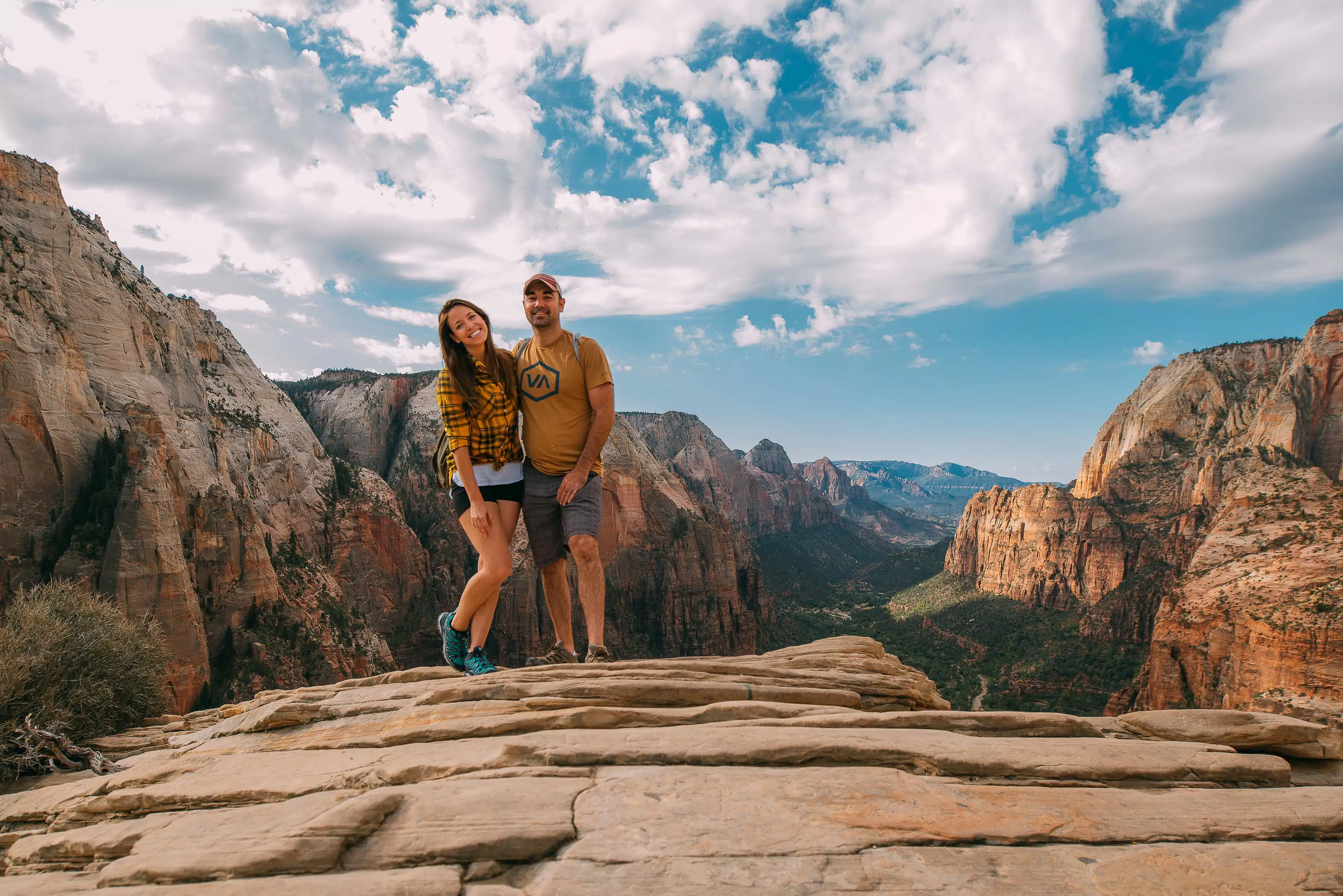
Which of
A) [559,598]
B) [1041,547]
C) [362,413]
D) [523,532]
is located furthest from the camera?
[1041,547]

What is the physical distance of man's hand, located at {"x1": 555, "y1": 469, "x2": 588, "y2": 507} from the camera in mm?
7359

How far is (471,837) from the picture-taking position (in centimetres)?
392

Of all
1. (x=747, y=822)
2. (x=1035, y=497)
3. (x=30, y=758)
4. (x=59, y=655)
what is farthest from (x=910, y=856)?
(x=1035, y=497)

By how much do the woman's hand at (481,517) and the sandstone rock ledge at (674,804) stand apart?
1747mm

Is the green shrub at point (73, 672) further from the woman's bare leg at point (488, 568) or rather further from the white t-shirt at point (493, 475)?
the white t-shirt at point (493, 475)

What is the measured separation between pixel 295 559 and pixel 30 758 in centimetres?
3808

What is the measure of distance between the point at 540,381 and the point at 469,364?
0.83 metres

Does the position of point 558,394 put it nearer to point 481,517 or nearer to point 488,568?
point 481,517

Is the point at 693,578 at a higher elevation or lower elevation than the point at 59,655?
lower

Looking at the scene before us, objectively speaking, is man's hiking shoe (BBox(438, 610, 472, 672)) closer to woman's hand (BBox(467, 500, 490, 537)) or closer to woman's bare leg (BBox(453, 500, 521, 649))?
woman's bare leg (BBox(453, 500, 521, 649))

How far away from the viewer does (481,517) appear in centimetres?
704

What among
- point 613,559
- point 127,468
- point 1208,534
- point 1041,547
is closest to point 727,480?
point 1041,547

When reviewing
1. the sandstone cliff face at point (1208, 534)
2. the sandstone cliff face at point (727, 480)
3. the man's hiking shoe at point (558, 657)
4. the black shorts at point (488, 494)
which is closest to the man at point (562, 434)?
the black shorts at point (488, 494)

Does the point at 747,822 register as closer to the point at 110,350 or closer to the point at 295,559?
the point at 110,350
